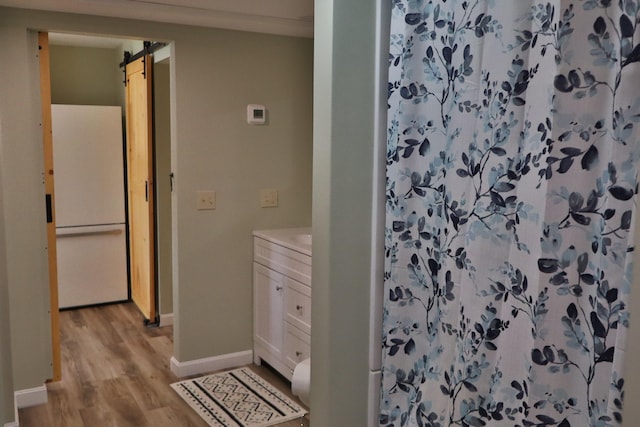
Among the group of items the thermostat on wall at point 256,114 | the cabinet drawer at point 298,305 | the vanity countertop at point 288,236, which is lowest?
the cabinet drawer at point 298,305

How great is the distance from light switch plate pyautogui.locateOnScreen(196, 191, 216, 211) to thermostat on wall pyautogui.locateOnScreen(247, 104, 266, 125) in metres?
0.54

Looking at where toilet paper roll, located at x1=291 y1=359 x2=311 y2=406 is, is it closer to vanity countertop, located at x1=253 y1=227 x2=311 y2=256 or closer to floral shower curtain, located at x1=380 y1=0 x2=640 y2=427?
floral shower curtain, located at x1=380 y1=0 x2=640 y2=427

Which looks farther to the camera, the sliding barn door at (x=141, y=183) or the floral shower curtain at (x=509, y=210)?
the sliding barn door at (x=141, y=183)

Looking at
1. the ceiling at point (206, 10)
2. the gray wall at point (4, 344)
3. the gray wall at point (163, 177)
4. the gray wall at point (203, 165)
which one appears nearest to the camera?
the gray wall at point (4, 344)

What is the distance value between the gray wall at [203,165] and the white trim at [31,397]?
0.04 meters

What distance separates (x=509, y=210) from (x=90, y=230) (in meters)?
4.54

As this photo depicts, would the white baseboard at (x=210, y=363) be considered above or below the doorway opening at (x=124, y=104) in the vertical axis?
below

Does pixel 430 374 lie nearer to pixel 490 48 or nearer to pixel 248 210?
pixel 490 48

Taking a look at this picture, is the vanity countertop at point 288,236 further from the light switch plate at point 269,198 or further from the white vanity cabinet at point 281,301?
the light switch plate at point 269,198

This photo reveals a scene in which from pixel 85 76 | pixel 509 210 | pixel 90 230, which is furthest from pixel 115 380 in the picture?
pixel 85 76

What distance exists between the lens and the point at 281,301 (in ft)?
11.4

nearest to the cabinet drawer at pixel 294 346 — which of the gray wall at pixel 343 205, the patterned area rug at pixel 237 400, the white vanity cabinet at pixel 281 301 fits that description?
the white vanity cabinet at pixel 281 301

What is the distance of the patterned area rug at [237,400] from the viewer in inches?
122

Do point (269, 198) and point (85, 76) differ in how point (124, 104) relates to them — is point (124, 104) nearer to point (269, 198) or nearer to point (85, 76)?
point (85, 76)
